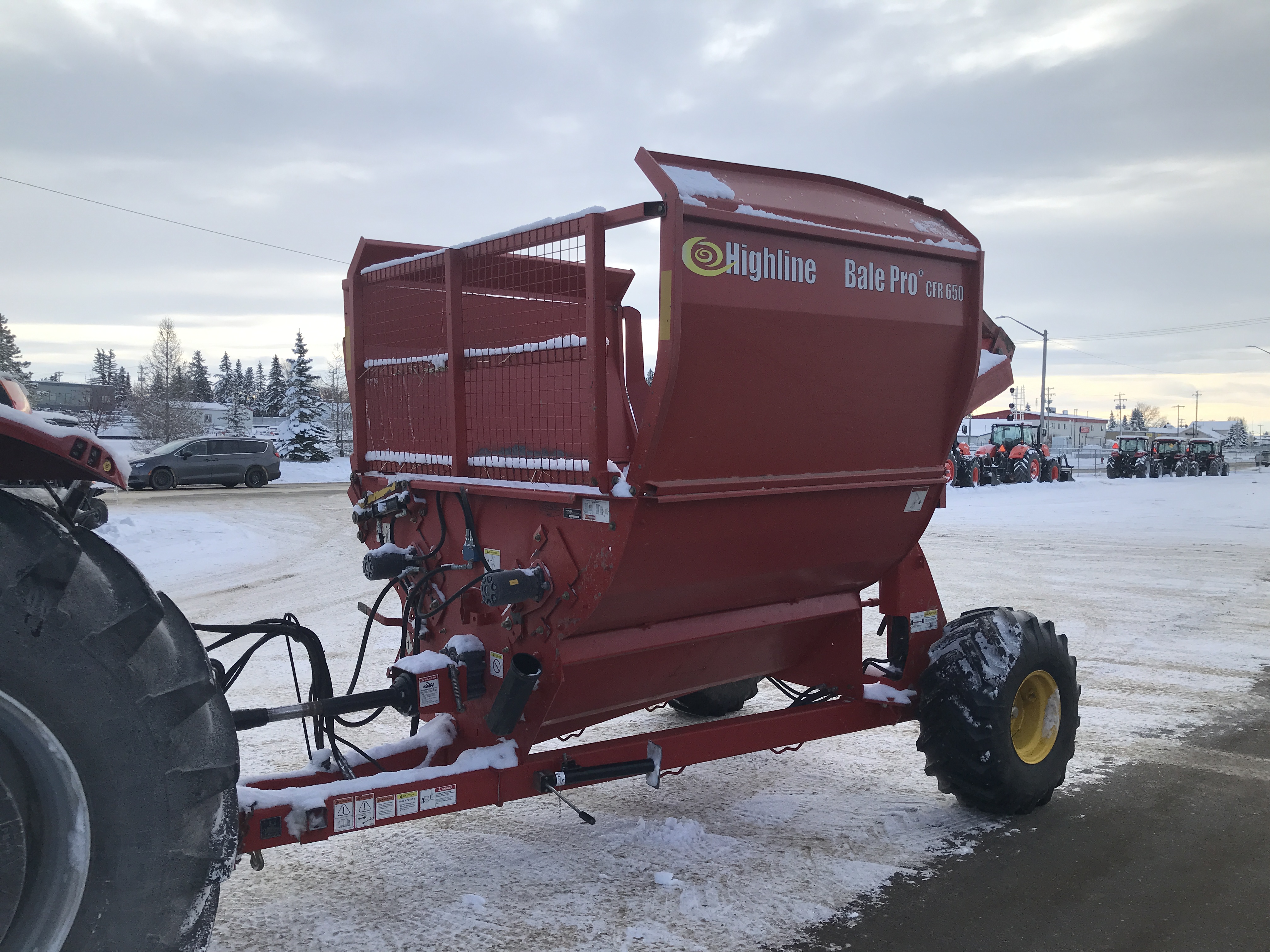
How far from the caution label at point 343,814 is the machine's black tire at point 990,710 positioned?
9.21 ft

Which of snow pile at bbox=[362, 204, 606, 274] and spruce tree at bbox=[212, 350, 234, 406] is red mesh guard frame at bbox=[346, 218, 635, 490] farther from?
spruce tree at bbox=[212, 350, 234, 406]

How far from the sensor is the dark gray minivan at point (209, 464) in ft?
80.1

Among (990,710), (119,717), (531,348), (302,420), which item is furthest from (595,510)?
(302,420)

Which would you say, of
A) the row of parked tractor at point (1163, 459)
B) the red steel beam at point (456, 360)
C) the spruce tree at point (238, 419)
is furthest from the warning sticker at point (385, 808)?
the spruce tree at point (238, 419)

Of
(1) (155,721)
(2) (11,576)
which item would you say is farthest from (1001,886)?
(2) (11,576)

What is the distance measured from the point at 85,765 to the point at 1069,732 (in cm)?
445

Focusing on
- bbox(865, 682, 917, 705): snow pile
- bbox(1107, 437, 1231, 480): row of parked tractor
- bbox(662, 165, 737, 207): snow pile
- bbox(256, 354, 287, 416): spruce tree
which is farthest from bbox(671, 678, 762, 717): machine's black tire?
bbox(256, 354, 287, 416): spruce tree

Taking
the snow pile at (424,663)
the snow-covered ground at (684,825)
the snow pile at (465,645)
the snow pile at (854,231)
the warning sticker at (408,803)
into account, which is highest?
the snow pile at (854,231)

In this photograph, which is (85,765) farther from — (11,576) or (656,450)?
(656,450)

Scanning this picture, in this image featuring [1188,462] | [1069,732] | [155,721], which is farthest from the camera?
[1188,462]

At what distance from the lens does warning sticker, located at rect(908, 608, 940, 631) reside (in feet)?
15.9

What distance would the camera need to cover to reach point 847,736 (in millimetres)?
5875

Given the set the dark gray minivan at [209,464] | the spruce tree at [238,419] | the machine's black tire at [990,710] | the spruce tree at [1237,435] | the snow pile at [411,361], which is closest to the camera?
the snow pile at [411,361]

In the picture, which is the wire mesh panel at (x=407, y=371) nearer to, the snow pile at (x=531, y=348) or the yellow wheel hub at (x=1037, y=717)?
the snow pile at (x=531, y=348)
